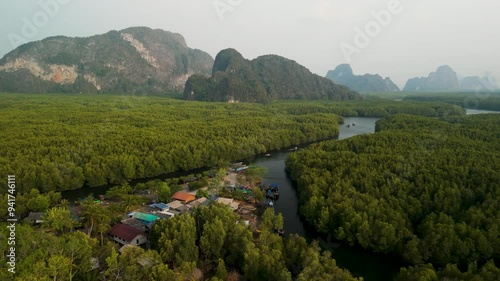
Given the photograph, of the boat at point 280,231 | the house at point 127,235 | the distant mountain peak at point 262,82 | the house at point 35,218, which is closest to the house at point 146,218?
the house at point 127,235

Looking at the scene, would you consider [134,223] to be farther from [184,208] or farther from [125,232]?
[184,208]

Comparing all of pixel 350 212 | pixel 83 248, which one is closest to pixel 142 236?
pixel 83 248

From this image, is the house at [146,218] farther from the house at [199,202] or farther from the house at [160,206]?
the house at [199,202]

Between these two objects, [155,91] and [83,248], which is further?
[155,91]

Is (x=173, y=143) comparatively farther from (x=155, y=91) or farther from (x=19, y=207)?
(x=155, y=91)

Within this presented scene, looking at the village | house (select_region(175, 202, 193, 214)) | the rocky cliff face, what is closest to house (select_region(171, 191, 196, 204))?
the village

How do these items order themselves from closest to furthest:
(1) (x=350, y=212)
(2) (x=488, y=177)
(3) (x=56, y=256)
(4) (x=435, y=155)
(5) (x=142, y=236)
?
(3) (x=56, y=256)
(5) (x=142, y=236)
(1) (x=350, y=212)
(2) (x=488, y=177)
(4) (x=435, y=155)
